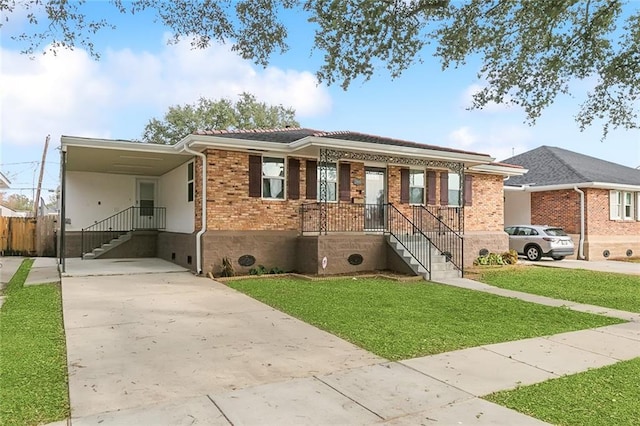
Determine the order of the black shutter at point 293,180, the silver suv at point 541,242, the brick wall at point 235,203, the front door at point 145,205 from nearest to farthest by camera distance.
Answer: the brick wall at point 235,203, the black shutter at point 293,180, the silver suv at point 541,242, the front door at point 145,205

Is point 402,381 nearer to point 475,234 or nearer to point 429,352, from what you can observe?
point 429,352

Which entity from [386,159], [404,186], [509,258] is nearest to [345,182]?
[386,159]

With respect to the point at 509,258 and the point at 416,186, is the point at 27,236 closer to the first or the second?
the point at 416,186

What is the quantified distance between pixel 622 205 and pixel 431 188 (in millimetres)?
11276

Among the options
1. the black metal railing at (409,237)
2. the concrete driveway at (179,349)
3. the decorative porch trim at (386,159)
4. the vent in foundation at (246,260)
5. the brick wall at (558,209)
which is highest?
the decorative porch trim at (386,159)

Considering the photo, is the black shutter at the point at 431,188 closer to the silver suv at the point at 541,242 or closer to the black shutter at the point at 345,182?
the black shutter at the point at 345,182

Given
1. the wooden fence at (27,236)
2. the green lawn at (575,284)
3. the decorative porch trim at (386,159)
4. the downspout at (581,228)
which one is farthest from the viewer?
the wooden fence at (27,236)

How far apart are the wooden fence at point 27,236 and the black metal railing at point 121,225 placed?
3.03 meters

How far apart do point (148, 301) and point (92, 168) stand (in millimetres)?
10239

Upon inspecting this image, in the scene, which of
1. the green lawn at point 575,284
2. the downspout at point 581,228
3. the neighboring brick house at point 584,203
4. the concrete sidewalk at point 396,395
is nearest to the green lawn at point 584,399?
the concrete sidewalk at point 396,395

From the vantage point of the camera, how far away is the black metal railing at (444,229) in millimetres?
14284

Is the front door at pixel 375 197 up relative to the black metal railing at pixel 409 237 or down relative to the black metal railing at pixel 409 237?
up

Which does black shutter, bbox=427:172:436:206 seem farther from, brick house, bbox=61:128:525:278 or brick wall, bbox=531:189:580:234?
brick wall, bbox=531:189:580:234

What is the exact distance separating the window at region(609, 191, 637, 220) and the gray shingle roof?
22.7 inches
